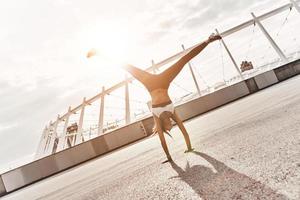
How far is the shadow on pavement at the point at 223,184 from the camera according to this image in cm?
199

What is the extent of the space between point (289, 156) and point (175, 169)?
169cm

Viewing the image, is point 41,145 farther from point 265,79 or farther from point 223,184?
point 223,184

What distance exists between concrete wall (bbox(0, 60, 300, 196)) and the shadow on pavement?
1638 cm

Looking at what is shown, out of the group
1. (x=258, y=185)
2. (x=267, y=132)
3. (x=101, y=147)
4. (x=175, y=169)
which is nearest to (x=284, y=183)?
(x=258, y=185)

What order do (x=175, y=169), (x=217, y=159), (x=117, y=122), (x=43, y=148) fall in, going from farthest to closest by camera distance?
(x=43, y=148) → (x=117, y=122) → (x=175, y=169) → (x=217, y=159)

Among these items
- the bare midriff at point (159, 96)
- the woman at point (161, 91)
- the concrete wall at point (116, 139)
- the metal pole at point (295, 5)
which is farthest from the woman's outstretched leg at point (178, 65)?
the metal pole at point (295, 5)

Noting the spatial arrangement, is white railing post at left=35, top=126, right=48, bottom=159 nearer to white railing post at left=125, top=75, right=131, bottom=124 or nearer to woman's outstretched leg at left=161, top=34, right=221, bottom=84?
white railing post at left=125, top=75, right=131, bottom=124

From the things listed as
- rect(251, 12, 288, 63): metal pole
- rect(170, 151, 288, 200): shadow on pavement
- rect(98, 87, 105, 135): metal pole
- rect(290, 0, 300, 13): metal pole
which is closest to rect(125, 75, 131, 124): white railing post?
rect(98, 87, 105, 135): metal pole

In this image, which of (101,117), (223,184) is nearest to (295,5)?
(101,117)

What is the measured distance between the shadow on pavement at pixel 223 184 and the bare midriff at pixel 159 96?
125 centimetres

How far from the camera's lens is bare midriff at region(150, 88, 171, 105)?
4.32 meters

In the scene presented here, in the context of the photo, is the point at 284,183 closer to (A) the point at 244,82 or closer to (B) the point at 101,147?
(B) the point at 101,147

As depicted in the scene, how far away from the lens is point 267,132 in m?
4.33

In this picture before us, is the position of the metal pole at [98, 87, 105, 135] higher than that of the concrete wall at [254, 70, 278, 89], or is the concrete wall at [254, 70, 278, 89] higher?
the metal pole at [98, 87, 105, 135]
